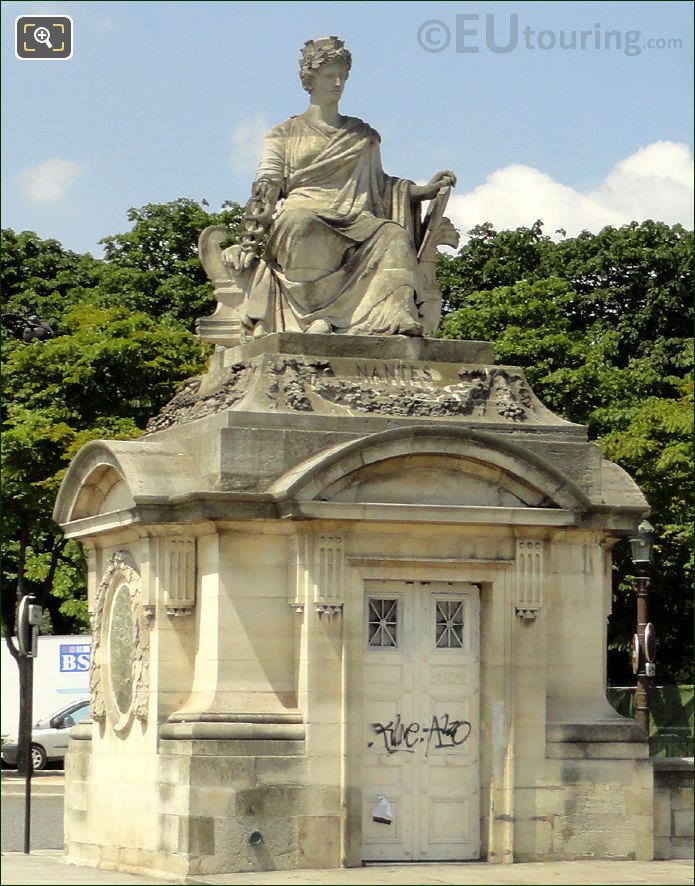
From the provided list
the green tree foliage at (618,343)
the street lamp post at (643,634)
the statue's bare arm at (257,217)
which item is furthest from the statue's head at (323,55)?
the green tree foliage at (618,343)

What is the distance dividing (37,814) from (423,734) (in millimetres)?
13765

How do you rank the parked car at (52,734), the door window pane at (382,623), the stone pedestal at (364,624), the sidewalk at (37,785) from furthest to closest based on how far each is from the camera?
the parked car at (52,734)
the sidewalk at (37,785)
the door window pane at (382,623)
the stone pedestal at (364,624)

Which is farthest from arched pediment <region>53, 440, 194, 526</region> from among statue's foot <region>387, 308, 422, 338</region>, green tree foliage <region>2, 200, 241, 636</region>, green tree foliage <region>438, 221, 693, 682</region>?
green tree foliage <region>438, 221, 693, 682</region>

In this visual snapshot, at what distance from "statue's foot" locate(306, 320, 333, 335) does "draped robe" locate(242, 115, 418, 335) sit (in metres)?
0.12

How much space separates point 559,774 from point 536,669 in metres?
1.00

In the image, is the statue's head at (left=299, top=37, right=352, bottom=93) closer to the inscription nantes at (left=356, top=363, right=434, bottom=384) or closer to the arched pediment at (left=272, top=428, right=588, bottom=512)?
the inscription nantes at (left=356, top=363, right=434, bottom=384)

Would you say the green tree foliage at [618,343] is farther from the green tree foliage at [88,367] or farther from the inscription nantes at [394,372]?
the inscription nantes at [394,372]

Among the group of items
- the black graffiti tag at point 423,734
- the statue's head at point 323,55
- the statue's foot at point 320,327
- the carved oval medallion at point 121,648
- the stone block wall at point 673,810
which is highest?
the statue's head at point 323,55

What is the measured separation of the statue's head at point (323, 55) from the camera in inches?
877

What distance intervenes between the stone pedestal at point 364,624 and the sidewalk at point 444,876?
28cm

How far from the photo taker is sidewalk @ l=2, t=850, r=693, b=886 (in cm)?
1870

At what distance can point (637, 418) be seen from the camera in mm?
41688

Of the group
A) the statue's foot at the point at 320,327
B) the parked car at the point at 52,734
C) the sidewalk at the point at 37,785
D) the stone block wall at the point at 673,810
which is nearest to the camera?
the stone block wall at the point at 673,810

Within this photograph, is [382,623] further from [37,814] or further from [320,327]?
[37,814]
